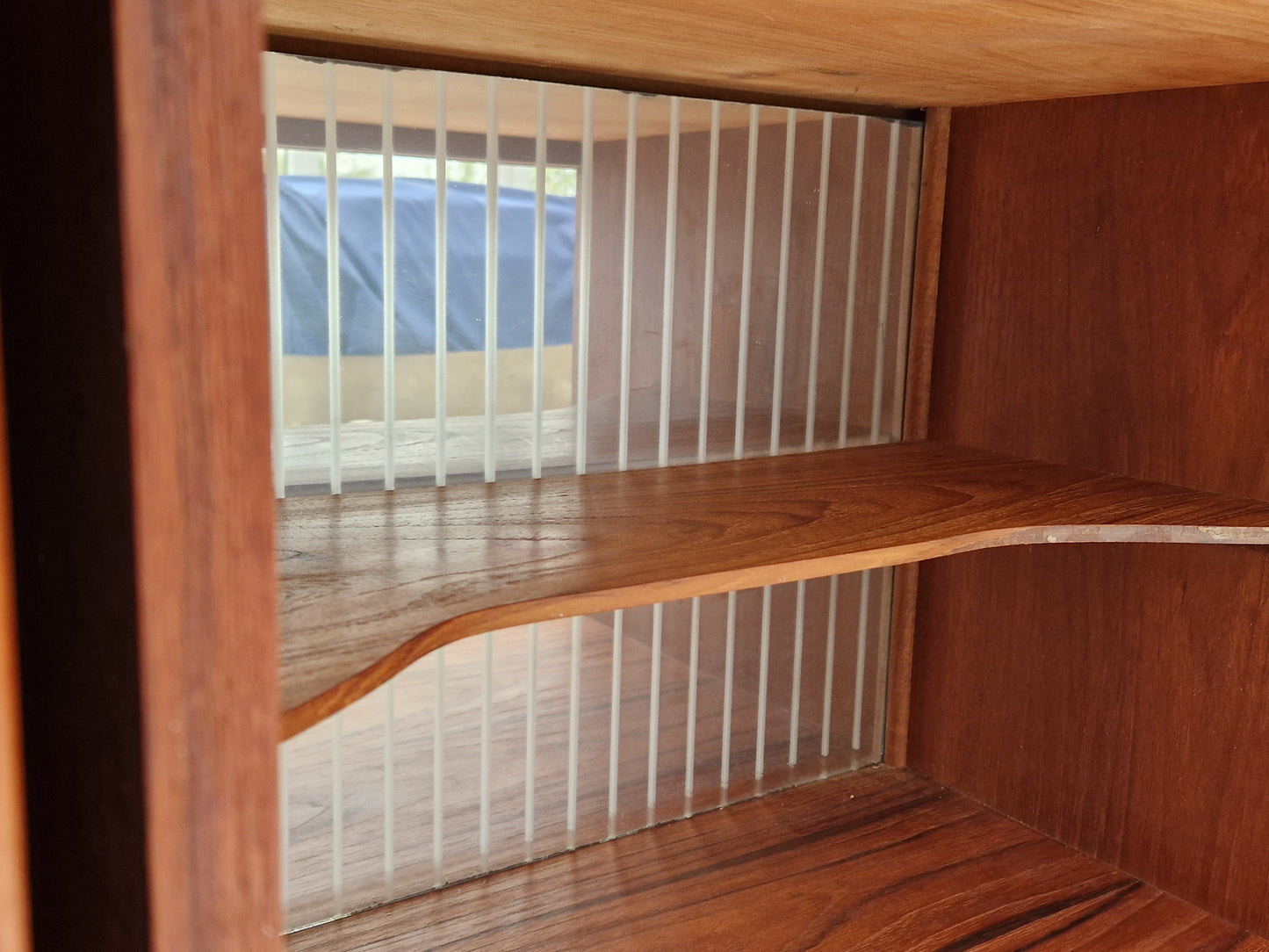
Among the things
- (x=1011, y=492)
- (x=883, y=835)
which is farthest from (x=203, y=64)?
(x=883, y=835)

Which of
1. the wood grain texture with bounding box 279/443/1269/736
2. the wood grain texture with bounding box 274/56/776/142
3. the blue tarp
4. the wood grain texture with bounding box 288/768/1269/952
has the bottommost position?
the wood grain texture with bounding box 288/768/1269/952

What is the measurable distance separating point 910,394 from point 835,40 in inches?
19.2

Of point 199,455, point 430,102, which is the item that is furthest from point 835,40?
point 199,455

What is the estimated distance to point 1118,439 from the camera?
100 centimetres

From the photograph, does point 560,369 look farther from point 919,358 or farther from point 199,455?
point 199,455

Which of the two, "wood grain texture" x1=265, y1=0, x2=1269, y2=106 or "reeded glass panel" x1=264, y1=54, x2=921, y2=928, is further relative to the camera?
"reeded glass panel" x1=264, y1=54, x2=921, y2=928

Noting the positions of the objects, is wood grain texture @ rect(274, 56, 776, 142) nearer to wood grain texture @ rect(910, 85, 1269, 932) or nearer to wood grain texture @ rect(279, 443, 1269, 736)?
wood grain texture @ rect(279, 443, 1269, 736)

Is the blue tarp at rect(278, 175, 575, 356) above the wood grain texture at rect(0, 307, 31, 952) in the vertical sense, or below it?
above

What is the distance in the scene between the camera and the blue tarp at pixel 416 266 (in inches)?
29.7

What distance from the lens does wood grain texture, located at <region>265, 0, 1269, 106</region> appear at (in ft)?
2.03

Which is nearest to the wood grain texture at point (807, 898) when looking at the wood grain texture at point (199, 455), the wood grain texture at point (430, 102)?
the wood grain texture at point (430, 102)

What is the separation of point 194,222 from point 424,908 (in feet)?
2.59

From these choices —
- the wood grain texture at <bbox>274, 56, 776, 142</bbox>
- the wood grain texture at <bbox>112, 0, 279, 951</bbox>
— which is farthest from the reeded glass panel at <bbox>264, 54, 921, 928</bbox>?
the wood grain texture at <bbox>112, 0, 279, 951</bbox>

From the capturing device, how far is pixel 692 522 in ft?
2.55
